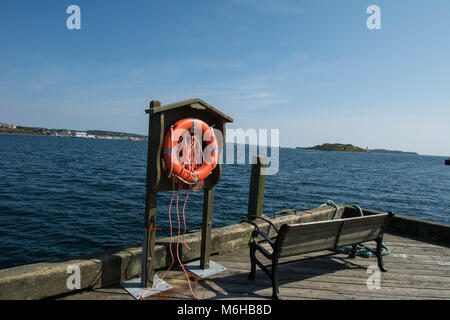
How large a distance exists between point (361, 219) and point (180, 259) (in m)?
2.45

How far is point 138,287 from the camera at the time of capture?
329 cm

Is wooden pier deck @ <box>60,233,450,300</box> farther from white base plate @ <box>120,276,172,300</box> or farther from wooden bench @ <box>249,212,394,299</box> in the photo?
wooden bench @ <box>249,212,394,299</box>

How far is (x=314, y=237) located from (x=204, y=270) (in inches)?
58.0

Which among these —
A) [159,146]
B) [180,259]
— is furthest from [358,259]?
[159,146]

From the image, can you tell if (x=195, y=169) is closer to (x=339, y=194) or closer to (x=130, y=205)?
(x=130, y=205)

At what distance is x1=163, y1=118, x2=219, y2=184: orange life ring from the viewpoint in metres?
3.27

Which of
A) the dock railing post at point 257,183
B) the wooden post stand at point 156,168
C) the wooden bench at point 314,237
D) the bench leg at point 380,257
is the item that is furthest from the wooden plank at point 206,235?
the bench leg at point 380,257

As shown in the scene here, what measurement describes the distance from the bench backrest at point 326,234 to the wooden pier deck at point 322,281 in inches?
18.3

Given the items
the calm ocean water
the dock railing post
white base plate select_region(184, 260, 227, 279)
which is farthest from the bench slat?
the calm ocean water

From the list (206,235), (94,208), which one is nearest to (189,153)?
(206,235)

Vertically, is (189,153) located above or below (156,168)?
above

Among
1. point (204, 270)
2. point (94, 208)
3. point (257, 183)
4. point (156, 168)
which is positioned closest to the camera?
point (156, 168)

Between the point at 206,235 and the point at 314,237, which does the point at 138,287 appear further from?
the point at 314,237
